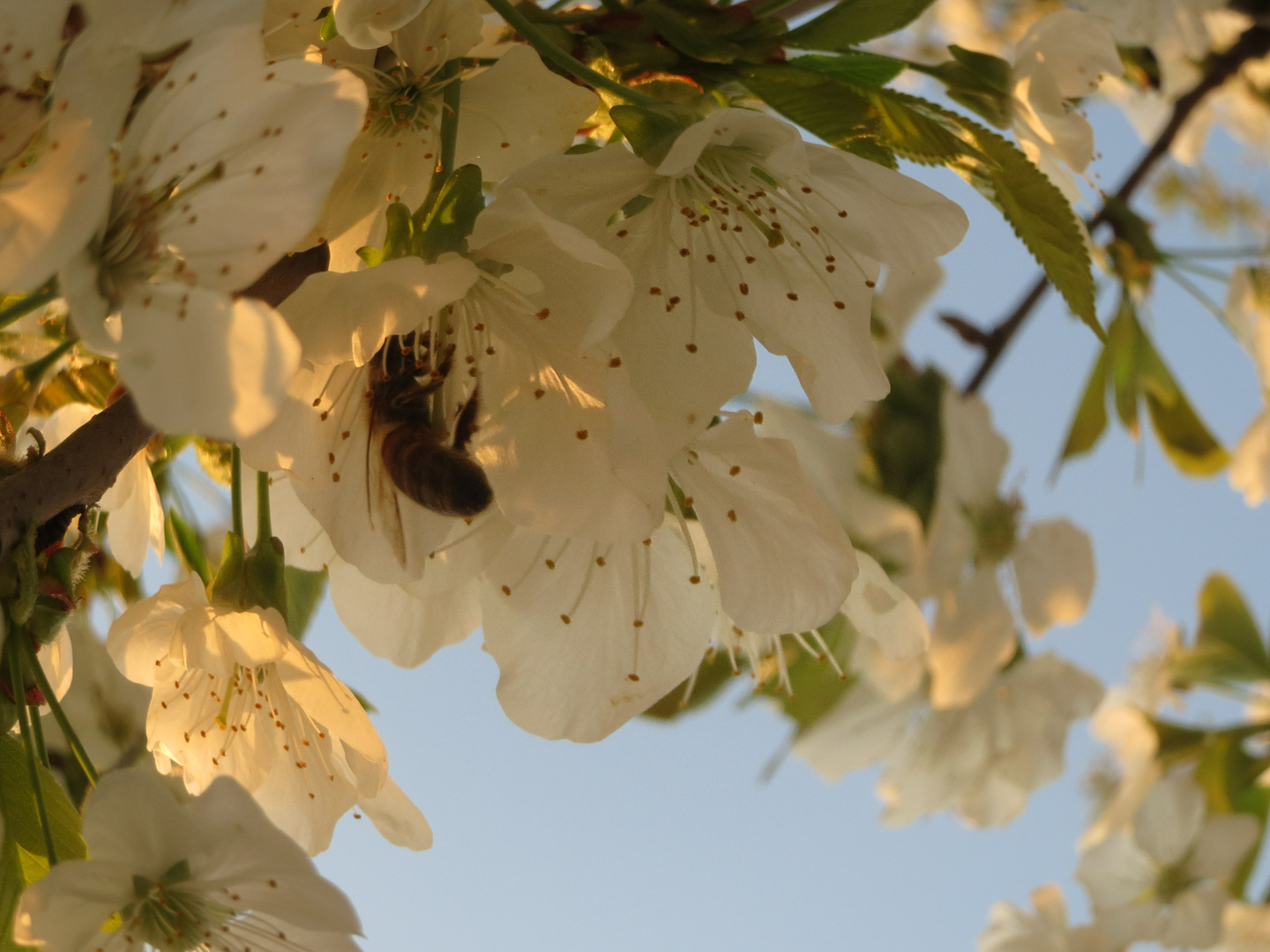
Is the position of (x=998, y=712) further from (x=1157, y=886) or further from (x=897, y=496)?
(x=1157, y=886)

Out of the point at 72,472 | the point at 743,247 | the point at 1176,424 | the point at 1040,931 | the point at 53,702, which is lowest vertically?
the point at 1040,931

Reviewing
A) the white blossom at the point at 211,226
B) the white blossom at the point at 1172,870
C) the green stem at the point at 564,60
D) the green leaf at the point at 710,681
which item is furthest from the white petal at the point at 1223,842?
the white blossom at the point at 211,226

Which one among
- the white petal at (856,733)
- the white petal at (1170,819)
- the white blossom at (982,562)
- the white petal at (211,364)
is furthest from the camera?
the white petal at (1170,819)

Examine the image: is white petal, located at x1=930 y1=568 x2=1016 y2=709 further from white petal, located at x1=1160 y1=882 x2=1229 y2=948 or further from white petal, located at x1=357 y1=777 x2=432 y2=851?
white petal, located at x1=1160 y1=882 x2=1229 y2=948

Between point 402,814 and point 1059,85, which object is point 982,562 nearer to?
point 1059,85

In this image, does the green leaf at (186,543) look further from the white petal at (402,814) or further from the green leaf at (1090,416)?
the green leaf at (1090,416)

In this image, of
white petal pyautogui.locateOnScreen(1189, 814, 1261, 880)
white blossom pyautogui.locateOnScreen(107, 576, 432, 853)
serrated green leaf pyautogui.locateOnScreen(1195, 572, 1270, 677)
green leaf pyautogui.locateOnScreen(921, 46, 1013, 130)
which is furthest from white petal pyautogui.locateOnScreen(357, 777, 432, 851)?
serrated green leaf pyautogui.locateOnScreen(1195, 572, 1270, 677)

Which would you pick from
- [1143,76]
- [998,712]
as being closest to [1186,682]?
[998,712]

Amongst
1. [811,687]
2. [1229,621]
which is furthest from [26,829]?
[1229,621]
